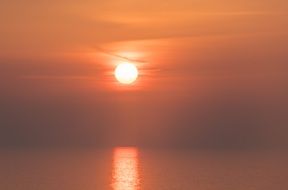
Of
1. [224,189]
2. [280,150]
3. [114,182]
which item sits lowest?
[224,189]

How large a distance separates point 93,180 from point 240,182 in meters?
18.2

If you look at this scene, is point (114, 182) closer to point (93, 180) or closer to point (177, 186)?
point (93, 180)

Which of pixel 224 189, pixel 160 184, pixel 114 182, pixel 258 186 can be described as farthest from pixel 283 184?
pixel 114 182

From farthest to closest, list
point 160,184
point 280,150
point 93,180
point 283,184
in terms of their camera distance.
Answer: point 280,150 → point 93,180 → point 160,184 → point 283,184

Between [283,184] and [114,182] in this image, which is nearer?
[283,184]

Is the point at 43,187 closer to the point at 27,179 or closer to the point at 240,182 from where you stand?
the point at 27,179

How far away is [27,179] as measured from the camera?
80.9m

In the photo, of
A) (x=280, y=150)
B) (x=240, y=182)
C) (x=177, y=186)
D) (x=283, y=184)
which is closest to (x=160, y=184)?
(x=177, y=186)

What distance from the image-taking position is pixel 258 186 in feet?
227

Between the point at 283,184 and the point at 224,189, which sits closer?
the point at 224,189

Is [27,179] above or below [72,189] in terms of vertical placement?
above

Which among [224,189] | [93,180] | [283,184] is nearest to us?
[224,189]

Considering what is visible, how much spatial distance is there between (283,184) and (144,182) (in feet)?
57.6

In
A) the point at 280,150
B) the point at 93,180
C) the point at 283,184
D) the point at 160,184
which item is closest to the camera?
the point at 283,184
